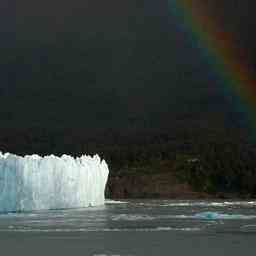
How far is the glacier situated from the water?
431 cm

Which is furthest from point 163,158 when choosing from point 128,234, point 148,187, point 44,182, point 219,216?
point 128,234

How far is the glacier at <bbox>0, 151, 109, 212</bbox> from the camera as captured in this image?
6556cm

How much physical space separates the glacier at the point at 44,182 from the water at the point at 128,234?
431 cm

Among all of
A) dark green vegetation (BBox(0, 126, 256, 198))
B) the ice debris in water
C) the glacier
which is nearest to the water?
the ice debris in water

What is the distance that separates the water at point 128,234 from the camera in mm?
37969

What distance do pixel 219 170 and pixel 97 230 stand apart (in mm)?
93617

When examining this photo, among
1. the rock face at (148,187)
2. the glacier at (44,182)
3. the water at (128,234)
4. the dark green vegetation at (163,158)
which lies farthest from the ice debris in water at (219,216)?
the dark green vegetation at (163,158)

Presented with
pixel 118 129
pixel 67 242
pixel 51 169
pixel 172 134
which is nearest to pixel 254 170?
pixel 172 134

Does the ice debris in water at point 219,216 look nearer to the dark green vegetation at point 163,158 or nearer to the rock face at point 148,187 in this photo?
the rock face at point 148,187

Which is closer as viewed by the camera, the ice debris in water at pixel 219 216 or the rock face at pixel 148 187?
the ice debris in water at pixel 219 216

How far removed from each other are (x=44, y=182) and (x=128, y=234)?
2357cm

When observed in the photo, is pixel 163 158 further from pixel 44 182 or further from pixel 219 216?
pixel 219 216

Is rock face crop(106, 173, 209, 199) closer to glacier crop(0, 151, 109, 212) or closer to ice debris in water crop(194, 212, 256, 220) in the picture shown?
glacier crop(0, 151, 109, 212)

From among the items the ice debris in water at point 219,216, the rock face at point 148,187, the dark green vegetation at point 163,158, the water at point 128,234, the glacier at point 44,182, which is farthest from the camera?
the dark green vegetation at point 163,158
